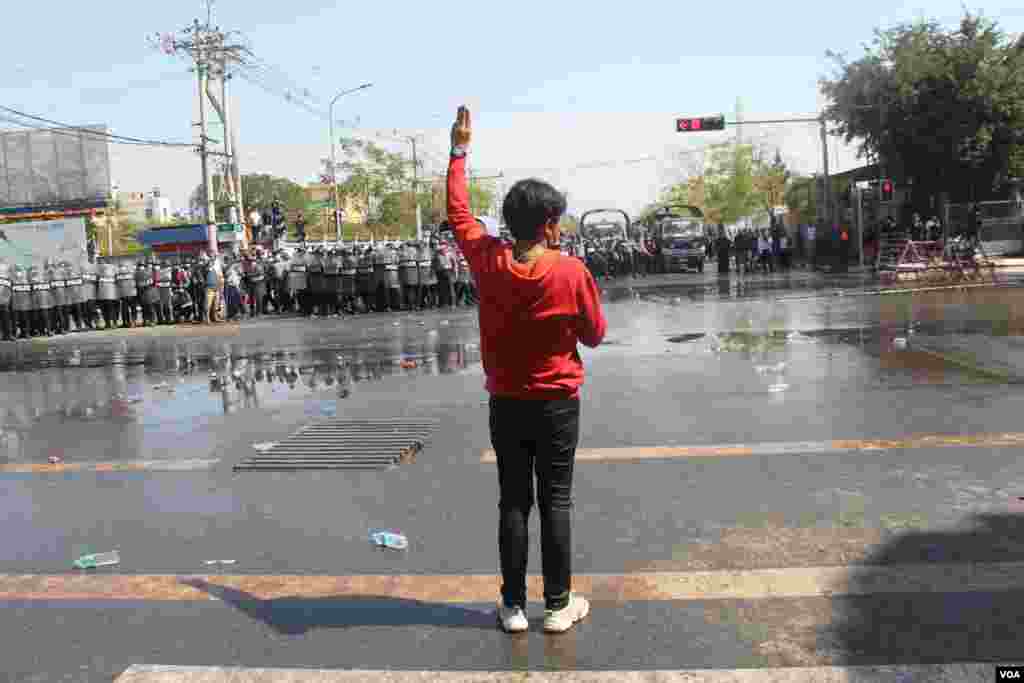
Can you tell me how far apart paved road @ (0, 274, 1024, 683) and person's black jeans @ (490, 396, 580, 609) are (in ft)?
0.70

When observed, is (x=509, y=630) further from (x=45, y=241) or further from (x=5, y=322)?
(x=45, y=241)

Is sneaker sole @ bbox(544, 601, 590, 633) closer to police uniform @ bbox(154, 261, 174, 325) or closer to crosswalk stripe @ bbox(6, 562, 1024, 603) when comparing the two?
crosswalk stripe @ bbox(6, 562, 1024, 603)

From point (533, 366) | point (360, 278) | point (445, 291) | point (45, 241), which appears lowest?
point (445, 291)

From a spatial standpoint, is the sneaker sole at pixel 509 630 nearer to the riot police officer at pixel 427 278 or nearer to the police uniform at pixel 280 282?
the riot police officer at pixel 427 278

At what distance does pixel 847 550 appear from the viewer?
503 cm

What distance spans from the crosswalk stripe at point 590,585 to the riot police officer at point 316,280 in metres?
21.3

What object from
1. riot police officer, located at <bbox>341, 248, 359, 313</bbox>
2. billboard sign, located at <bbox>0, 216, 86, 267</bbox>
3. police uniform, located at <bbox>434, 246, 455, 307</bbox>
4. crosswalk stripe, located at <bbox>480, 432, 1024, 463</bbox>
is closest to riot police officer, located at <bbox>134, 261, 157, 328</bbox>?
riot police officer, located at <bbox>341, 248, 359, 313</bbox>

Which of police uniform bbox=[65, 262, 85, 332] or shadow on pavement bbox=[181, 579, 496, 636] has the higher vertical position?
police uniform bbox=[65, 262, 85, 332]

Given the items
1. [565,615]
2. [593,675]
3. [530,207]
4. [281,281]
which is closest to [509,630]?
[565,615]

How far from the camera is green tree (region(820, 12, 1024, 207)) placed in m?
35.1

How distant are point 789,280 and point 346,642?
2865 cm

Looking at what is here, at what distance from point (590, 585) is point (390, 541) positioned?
1.19 meters

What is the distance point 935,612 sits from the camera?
422 centimetres

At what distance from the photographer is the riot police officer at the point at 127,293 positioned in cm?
2511
